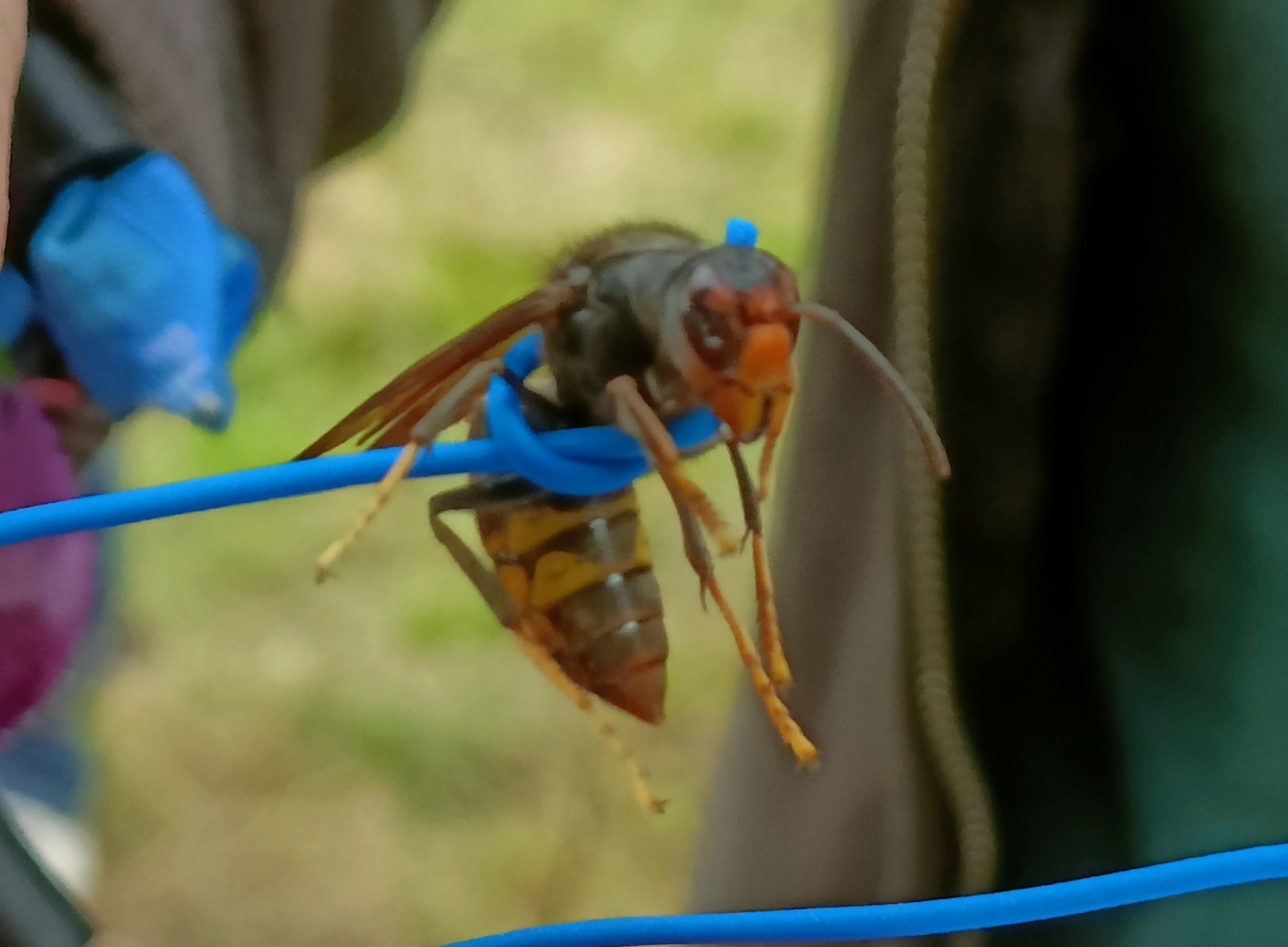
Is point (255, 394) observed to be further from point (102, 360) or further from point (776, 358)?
point (776, 358)

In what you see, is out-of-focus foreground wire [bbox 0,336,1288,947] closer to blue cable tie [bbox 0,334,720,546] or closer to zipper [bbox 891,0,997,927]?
blue cable tie [bbox 0,334,720,546]

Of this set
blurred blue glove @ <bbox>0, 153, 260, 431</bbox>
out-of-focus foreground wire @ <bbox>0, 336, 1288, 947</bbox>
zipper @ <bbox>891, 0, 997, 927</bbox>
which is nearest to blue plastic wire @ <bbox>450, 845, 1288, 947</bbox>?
out-of-focus foreground wire @ <bbox>0, 336, 1288, 947</bbox>

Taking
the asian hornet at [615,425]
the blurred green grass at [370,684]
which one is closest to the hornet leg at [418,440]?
the asian hornet at [615,425]

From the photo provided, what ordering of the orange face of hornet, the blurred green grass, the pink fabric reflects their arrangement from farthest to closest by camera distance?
the blurred green grass → the pink fabric → the orange face of hornet

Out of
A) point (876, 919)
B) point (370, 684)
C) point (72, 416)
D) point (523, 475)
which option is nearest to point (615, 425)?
point (523, 475)

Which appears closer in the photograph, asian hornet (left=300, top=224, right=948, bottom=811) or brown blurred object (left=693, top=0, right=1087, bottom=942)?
asian hornet (left=300, top=224, right=948, bottom=811)

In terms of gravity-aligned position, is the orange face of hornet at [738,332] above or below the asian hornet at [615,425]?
above

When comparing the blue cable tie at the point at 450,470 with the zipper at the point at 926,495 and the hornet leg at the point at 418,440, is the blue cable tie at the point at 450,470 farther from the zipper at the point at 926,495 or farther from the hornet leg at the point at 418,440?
the zipper at the point at 926,495
